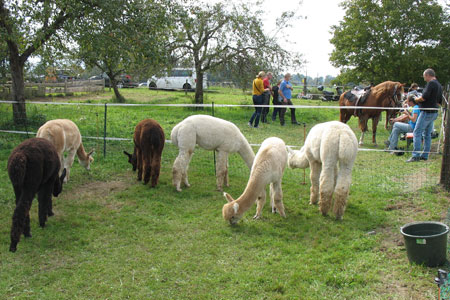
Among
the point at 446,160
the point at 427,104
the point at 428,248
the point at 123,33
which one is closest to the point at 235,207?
the point at 428,248

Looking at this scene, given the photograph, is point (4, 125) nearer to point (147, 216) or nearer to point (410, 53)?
point (147, 216)

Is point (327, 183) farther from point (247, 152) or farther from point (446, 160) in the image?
point (446, 160)

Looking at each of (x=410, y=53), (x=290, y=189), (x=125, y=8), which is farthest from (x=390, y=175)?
(x=410, y=53)

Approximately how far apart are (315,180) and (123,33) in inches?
258

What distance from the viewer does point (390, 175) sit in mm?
7996

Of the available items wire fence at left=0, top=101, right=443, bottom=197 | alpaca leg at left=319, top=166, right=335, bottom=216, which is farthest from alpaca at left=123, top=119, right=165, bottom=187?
alpaca leg at left=319, top=166, right=335, bottom=216

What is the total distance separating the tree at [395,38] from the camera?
24.8 m

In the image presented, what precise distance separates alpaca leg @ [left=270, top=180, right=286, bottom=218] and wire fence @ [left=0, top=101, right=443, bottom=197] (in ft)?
6.58

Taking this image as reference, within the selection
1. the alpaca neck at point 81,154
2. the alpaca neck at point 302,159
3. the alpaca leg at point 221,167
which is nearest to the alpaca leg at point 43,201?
the alpaca neck at point 81,154

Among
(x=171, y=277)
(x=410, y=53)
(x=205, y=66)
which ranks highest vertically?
(x=410, y=53)

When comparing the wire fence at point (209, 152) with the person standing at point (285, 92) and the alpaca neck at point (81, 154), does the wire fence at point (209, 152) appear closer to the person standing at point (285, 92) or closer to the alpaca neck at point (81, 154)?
the person standing at point (285, 92)

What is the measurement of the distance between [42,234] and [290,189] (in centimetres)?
450

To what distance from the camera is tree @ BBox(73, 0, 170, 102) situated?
9516mm

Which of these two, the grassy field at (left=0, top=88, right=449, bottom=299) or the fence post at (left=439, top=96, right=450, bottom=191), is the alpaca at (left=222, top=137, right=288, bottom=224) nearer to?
the grassy field at (left=0, top=88, right=449, bottom=299)
